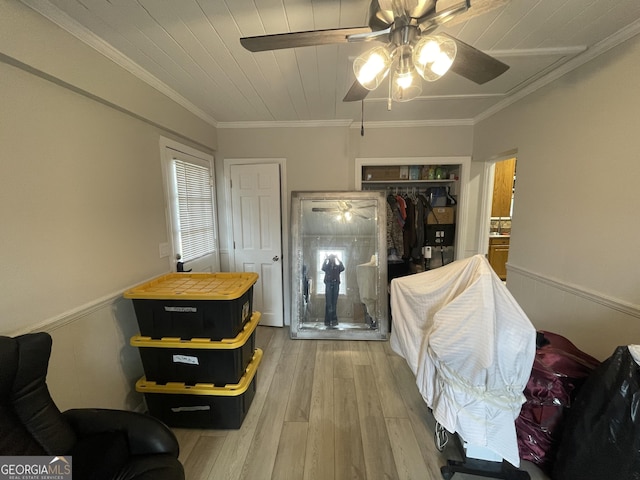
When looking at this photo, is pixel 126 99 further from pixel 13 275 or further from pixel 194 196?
pixel 13 275

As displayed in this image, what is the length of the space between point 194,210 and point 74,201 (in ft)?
3.99

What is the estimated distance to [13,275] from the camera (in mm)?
1160

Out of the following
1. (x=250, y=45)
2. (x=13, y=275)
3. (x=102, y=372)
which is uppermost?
(x=250, y=45)

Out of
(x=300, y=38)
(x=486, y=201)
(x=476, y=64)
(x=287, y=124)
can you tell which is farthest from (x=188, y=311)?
(x=486, y=201)

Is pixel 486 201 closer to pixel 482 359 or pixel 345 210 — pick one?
pixel 345 210

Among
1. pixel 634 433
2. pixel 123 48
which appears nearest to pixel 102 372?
pixel 123 48

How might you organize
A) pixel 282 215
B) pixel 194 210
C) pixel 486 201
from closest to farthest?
pixel 194 210, pixel 486 201, pixel 282 215

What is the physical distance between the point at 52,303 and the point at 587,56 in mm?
3463

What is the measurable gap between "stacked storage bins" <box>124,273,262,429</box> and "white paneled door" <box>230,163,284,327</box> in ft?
4.48

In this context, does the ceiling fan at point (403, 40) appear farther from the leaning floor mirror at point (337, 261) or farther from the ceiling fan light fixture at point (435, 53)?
the leaning floor mirror at point (337, 261)

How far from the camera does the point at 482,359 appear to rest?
1161 mm

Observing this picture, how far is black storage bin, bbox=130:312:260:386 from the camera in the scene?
1.61m

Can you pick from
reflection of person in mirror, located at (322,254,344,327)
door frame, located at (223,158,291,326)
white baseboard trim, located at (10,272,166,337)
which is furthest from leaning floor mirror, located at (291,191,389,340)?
white baseboard trim, located at (10,272,166,337)

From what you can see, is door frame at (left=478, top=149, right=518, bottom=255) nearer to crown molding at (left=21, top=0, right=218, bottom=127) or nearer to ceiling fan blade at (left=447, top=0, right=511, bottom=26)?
ceiling fan blade at (left=447, top=0, right=511, bottom=26)
